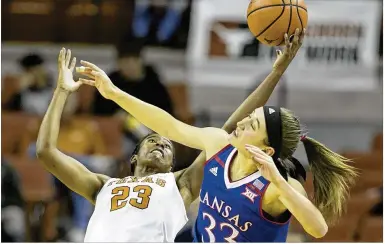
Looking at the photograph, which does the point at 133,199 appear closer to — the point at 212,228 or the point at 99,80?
the point at 212,228

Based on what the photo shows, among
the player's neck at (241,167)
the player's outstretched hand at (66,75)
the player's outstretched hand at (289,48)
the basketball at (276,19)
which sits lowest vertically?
the player's neck at (241,167)

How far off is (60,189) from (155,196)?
2.91m

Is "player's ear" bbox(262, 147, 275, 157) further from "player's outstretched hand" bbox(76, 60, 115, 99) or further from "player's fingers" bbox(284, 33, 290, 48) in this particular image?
"player's outstretched hand" bbox(76, 60, 115, 99)

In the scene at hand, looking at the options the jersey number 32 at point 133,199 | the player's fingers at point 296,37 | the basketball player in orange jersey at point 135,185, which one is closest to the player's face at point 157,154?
the basketball player in orange jersey at point 135,185

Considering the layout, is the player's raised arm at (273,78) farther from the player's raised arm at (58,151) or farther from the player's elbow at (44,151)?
the player's elbow at (44,151)

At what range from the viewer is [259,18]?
4469 millimetres

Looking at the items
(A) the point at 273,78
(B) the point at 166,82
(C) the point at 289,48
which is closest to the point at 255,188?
(A) the point at 273,78

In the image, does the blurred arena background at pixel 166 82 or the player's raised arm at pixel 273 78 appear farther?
the blurred arena background at pixel 166 82

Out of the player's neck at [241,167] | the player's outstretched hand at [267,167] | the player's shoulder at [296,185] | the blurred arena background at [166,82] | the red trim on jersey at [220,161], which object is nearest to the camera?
the player's outstretched hand at [267,167]

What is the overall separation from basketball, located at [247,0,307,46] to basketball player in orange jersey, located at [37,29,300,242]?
96 mm

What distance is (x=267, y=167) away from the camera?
3.81m

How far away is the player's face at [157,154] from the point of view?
459 cm

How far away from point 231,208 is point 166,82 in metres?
5.83

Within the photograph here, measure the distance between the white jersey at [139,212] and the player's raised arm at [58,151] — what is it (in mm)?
104
